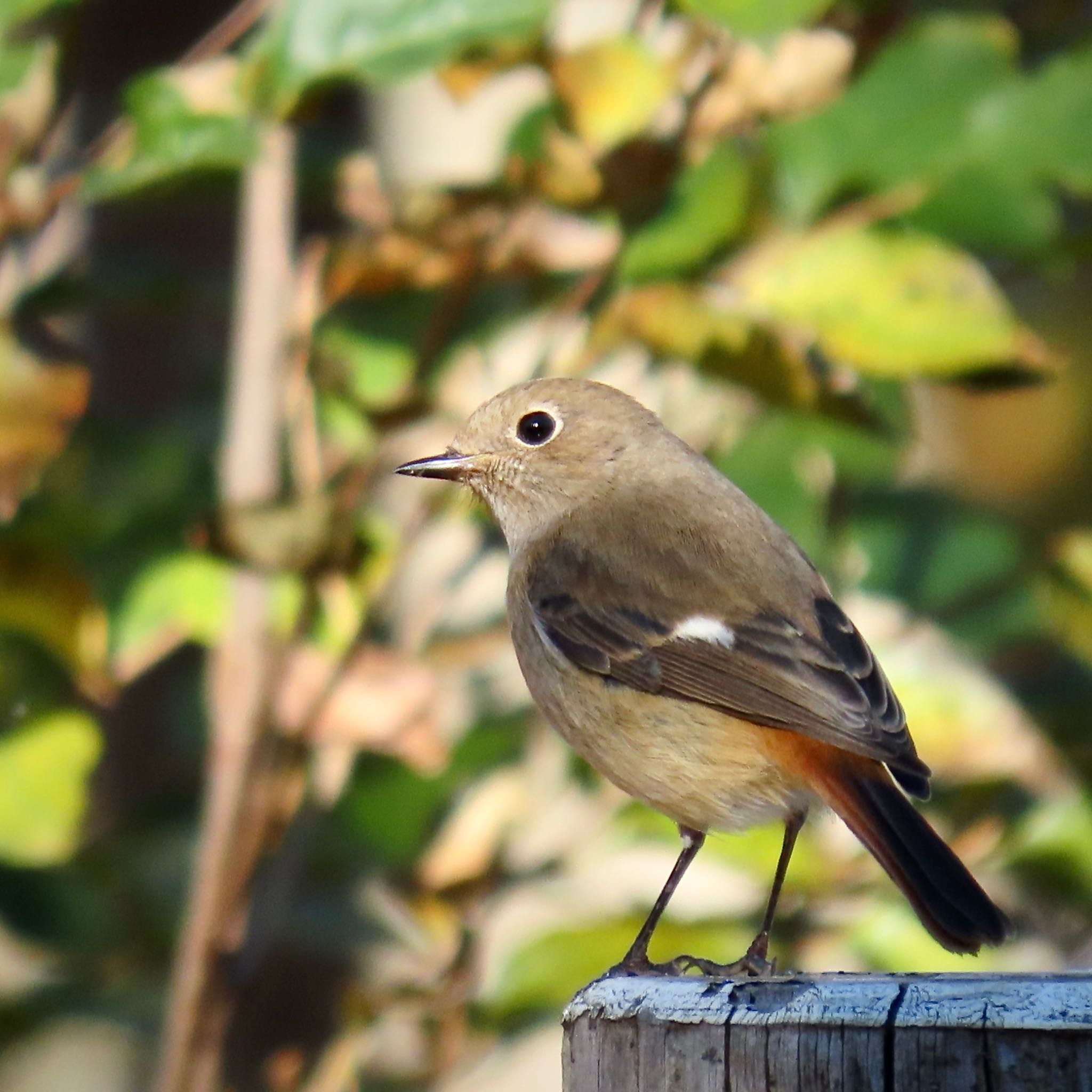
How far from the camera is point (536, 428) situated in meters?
3.85

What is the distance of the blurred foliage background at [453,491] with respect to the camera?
10.2 ft

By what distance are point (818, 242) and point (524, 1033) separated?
1.66 metres

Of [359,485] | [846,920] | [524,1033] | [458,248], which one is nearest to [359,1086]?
[524,1033]

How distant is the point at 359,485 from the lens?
10.6 feet

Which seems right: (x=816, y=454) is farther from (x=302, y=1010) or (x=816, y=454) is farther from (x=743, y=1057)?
(x=302, y=1010)

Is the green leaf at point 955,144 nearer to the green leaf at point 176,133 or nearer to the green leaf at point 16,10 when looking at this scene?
the green leaf at point 176,133

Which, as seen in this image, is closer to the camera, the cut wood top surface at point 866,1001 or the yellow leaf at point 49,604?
the cut wood top surface at point 866,1001

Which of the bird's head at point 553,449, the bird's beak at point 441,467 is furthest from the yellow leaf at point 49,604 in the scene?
the bird's head at point 553,449

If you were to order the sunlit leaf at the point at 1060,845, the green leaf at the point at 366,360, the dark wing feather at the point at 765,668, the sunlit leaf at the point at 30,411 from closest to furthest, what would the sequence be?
the dark wing feather at the point at 765,668
the sunlit leaf at the point at 30,411
the sunlit leaf at the point at 1060,845
the green leaf at the point at 366,360

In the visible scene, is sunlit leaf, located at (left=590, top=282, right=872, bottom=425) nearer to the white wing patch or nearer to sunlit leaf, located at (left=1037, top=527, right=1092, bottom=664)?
the white wing patch

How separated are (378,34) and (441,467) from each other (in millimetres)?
942

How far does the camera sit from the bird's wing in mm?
2877

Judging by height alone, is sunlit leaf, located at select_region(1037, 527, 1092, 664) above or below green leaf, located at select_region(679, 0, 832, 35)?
below

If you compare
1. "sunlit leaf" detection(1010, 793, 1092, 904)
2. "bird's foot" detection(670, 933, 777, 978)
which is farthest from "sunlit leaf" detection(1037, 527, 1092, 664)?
"bird's foot" detection(670, 933, 777, 978)
